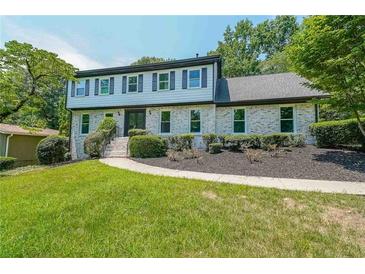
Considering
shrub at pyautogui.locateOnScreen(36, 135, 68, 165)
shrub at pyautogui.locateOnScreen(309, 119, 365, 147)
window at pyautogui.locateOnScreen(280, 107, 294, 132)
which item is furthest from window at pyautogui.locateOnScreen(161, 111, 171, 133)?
shrub at pyautogui.locateOnScreen(309, 119, 365, 147)

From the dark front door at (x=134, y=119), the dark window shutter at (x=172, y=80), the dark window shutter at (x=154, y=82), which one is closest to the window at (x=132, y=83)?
the dark window shutter at (x=154, y=82)

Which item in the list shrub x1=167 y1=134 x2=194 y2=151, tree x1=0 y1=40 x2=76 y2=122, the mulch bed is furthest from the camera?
shrub x1=167 y1=134 x2=194 y2=151

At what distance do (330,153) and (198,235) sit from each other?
8.95 m

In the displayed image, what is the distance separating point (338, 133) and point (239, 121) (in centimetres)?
533

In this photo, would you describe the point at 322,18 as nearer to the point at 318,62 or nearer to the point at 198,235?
the point at 318,62

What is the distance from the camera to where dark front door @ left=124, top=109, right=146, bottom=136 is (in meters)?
16.9

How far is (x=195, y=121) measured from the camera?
51.3ft

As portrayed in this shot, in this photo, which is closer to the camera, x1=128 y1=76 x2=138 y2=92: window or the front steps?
the front steps

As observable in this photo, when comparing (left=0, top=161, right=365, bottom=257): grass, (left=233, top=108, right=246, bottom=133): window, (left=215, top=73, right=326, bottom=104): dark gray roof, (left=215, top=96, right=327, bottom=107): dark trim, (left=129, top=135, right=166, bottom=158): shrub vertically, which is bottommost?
(left=0, top=161, right=365, bottom=257): grass

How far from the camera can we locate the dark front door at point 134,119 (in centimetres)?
1689

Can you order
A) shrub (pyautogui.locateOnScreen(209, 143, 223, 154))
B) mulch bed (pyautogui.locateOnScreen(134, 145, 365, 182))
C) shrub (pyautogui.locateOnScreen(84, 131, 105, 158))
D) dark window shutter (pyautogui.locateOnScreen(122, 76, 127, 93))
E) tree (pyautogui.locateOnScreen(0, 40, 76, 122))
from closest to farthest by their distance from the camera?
mulch bed (pyautogui.locateOnScreen(134, 145, 365, 182)) → tree (pyautogui.locateOnScreen(0, 40, 76, 122)) → shrub (pyautogui.locateOnScreen(209, 143, 223, 154)) → shrub (pyautogui.locateOnScreen(84, 131, 105, 158)) → dark window shutter (pyautogui.locateOnScreen(122, 76, 127, 93))

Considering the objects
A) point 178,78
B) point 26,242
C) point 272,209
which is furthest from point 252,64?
point 26,242

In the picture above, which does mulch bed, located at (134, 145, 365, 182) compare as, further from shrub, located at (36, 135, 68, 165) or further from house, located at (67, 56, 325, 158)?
shrub, located at (36, 135, 68, 165)

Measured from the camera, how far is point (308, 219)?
445cm
